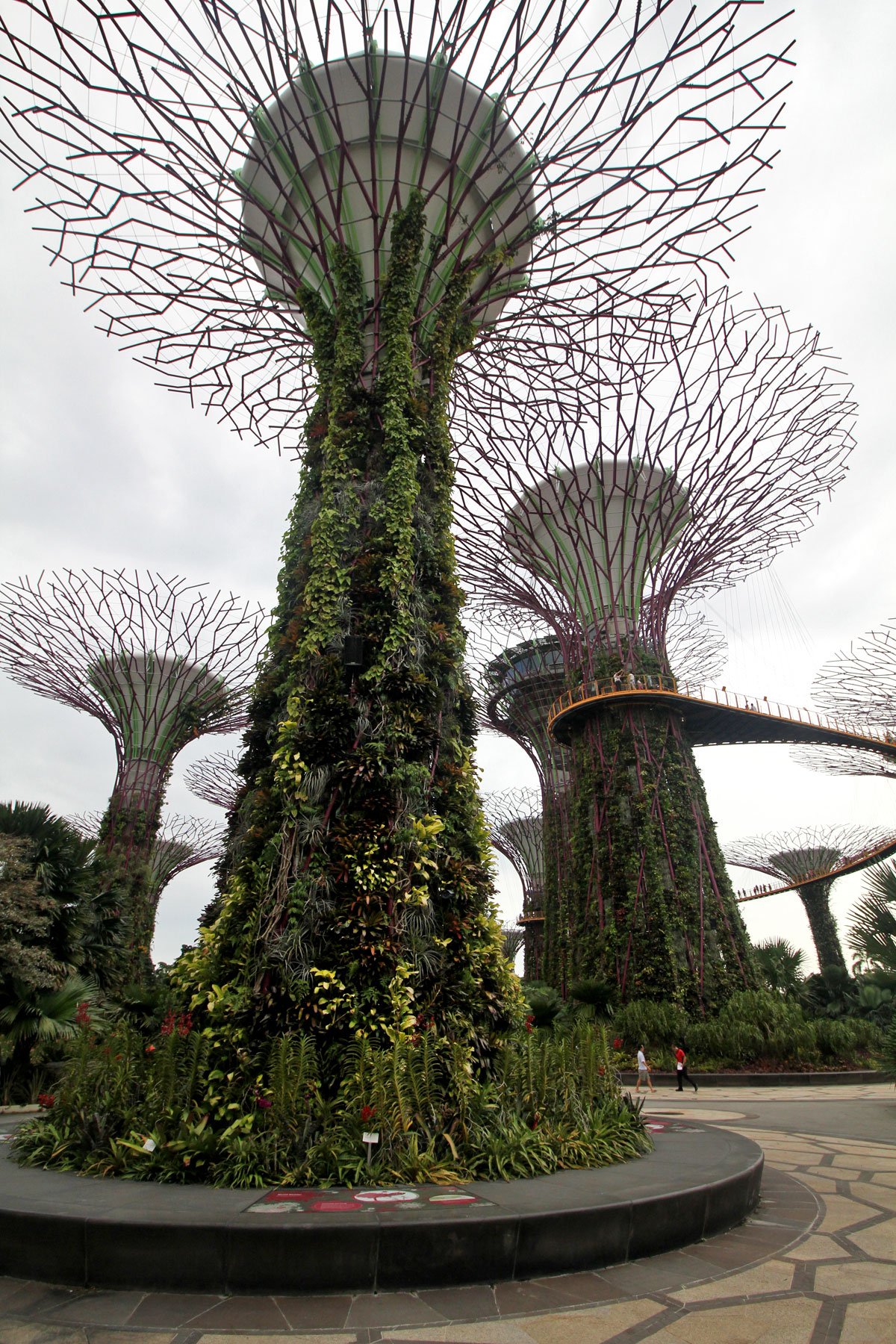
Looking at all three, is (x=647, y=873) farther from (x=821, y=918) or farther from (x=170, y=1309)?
(x=821, y=918)

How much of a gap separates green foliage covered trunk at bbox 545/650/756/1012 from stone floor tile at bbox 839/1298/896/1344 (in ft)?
53.8

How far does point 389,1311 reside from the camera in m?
2.93

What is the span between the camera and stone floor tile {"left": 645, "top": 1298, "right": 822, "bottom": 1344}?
2746 mm

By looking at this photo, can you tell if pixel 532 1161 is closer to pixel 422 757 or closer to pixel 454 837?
pixel 454 837

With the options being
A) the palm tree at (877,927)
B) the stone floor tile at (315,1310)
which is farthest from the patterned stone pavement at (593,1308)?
the palm tree at (877,927)

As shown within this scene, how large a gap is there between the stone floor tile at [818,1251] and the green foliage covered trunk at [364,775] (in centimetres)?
246

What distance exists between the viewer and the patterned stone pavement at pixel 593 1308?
274 centimetres

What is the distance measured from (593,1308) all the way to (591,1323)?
0.18m

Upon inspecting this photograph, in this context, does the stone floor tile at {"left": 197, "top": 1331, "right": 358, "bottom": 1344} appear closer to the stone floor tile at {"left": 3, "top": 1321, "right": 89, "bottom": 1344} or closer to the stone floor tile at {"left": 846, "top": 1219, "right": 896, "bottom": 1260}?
the stone floor tile at {"left": 3, "top": 1321, "right": 89, "bottom": 1344}

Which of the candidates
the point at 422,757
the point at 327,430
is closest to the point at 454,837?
the point at 422,757

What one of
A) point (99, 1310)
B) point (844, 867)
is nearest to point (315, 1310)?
point (99, 1310)

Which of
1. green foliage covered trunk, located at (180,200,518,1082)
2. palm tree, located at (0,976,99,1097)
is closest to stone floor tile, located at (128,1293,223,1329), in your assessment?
green foliage covered trunk, located at (180,200,518,1082)

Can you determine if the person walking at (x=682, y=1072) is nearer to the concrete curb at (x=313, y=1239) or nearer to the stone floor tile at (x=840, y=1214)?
the stone floor tile at (x=840, y=1214)

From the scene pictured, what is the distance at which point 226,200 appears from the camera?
405 inches
